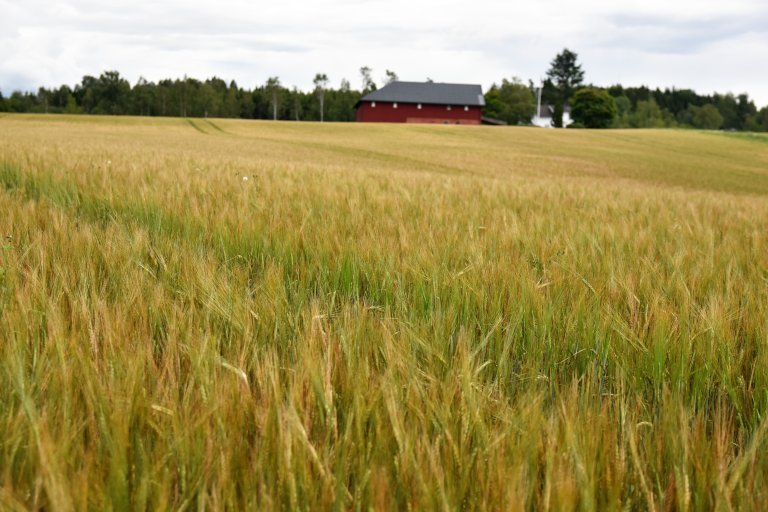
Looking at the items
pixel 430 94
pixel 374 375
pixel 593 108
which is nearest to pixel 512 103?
pixel 593 108

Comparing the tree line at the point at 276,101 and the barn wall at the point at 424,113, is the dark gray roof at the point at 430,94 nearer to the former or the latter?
the barn wall at the point at 424,113

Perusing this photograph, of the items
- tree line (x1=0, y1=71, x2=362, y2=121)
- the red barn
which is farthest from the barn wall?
tree line (x1=0, y1=71, x2=362, y2=121)

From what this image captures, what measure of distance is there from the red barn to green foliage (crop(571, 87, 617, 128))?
49.2ft

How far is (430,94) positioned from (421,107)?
229cm

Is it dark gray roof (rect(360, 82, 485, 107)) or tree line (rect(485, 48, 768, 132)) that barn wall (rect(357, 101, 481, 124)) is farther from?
tree line (rect(485, 48, 768, 132))

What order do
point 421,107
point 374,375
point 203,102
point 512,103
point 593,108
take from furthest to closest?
1. point 203,102
2. point 512,103
3. point 593,108
4. point 421,107
5. point 374,375

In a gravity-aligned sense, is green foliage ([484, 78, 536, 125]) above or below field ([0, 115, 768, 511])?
above

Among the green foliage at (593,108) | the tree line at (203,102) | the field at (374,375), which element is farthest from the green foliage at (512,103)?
the field at (374,375)

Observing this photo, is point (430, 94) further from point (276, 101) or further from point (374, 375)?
point (374, 375)

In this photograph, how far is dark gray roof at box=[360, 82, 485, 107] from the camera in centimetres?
7938

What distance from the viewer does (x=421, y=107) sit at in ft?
263

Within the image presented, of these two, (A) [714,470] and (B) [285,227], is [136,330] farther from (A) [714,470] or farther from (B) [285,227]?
(B) [285,227]

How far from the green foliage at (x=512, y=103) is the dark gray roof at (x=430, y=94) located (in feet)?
41.4

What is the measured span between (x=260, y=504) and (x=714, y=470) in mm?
574
